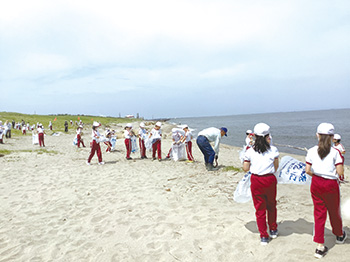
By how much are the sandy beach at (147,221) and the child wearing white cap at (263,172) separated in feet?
1.76

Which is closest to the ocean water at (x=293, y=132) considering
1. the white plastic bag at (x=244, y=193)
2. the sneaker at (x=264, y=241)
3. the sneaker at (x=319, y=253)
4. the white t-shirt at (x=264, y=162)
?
the white plastic bag at (x=244, y=193)

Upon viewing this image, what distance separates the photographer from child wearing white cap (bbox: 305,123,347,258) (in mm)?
3420

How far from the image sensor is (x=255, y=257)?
3713 millimetres

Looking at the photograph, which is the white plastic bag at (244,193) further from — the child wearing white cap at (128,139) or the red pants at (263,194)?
the child wearing white cap at (128,139)

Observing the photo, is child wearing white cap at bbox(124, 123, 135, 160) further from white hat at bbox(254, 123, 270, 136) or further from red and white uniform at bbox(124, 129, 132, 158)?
white hat at bbox(254, 123, 270, 136)

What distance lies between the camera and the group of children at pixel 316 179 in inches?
135

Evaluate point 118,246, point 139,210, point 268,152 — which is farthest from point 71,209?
point 268,152

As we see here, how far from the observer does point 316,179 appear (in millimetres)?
3539

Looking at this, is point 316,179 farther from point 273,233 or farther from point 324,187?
point 273,233

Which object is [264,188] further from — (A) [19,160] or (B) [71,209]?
(A) [19,160]

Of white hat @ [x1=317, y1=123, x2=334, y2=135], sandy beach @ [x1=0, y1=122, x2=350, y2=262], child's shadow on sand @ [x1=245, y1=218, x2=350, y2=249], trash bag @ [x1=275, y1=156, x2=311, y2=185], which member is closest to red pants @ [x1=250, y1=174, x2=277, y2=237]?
sandy beach @ [x1=0, y1=122, x2=350, y2=262]

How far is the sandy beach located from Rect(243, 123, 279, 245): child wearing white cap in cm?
54

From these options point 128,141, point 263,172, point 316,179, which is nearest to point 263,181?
point 263,172

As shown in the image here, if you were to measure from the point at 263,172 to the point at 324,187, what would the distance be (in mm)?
790
